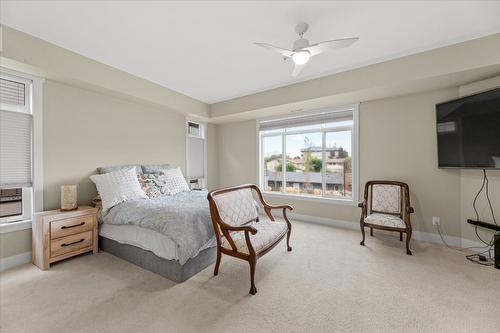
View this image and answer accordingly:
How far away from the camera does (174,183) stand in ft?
11.9

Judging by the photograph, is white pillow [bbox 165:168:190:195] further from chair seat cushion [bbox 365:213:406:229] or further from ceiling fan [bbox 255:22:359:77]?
chair seat cushion [bbox 365:213:406:229]

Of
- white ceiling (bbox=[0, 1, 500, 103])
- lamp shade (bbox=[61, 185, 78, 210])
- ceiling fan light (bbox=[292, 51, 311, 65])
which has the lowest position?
lamp shade (bbox=[61, 185, 78, 210])

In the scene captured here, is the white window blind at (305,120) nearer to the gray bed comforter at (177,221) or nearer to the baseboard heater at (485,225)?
the baseboard heater at (485,225)

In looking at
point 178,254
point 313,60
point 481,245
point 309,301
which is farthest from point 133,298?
point 481,245

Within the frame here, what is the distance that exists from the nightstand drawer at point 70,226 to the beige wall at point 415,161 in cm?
392

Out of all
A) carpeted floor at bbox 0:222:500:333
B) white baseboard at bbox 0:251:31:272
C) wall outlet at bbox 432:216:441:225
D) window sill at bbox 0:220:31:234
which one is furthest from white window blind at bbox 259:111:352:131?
white baseboard at bbox 0:251:31:272

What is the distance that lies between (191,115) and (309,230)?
3.41 metres

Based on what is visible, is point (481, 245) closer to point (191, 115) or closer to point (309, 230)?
point (309, 230)

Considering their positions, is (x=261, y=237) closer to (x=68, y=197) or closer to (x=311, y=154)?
(x=68, y=197)

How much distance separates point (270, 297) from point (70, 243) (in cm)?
250

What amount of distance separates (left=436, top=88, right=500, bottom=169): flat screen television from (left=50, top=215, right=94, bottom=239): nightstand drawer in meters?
4.92

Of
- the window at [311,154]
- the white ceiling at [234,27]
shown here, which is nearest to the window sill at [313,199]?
the window at [311,154]

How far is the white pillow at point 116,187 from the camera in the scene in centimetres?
276

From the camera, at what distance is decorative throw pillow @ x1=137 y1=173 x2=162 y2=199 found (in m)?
3.18
